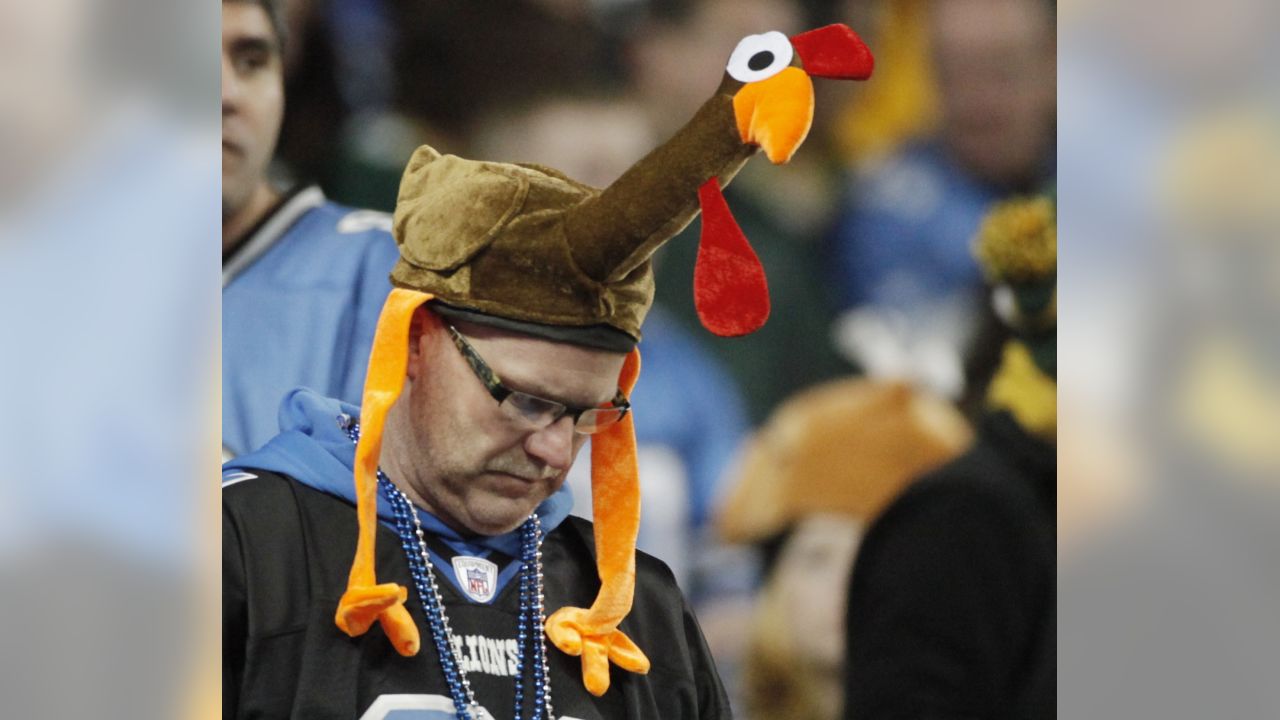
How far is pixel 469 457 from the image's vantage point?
229 cm

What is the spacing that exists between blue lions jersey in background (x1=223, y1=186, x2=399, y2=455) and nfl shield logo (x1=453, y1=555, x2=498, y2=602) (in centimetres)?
31

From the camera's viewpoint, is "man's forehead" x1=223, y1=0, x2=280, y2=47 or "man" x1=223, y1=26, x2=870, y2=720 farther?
"man's forehead" x1=223, y1=0, x2=280, y2=47

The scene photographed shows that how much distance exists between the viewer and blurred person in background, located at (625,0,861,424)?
270 centimetres

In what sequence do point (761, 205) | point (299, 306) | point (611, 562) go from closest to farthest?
point (611, 562), point (299, 306), point (761, 205)

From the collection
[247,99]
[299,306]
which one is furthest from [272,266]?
[247,99]

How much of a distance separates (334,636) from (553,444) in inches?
14.7

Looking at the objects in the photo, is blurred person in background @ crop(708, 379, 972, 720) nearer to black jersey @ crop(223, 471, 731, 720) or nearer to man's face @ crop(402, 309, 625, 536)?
black jersey @ crop(223, 471, 731, 720)
